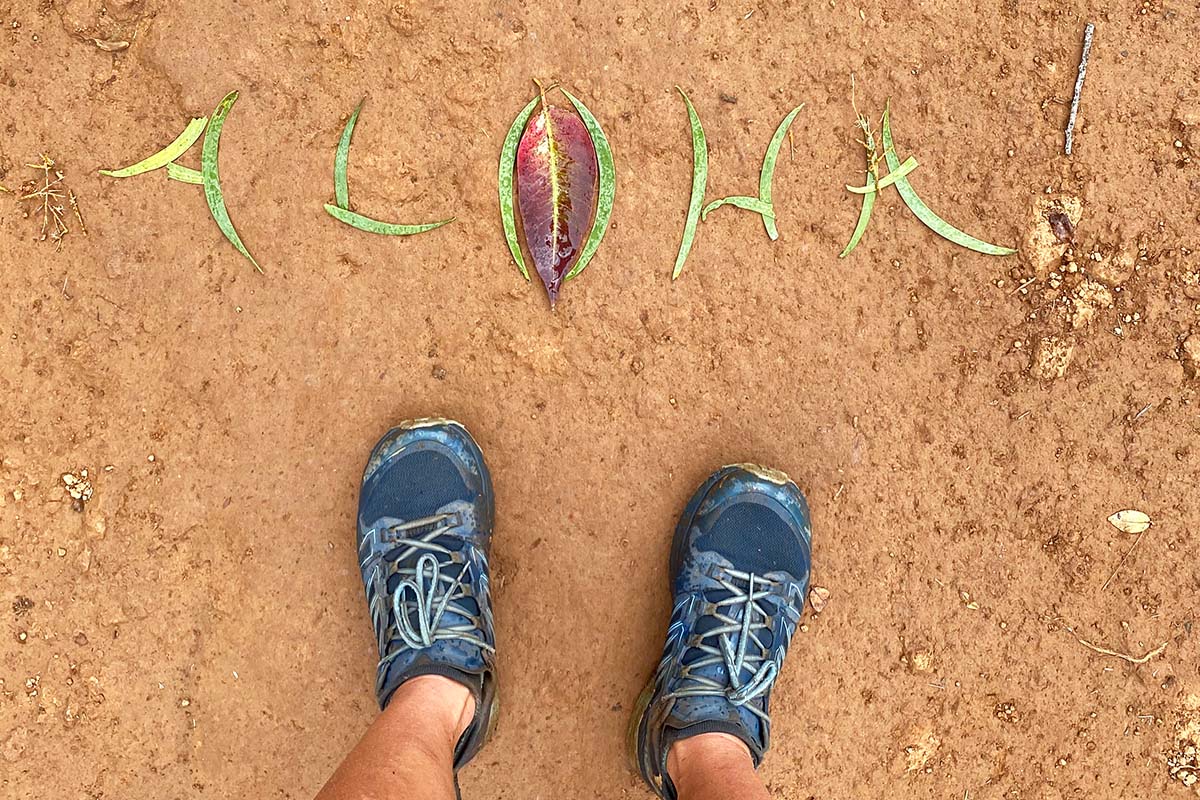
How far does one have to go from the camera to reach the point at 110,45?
6.86 ft

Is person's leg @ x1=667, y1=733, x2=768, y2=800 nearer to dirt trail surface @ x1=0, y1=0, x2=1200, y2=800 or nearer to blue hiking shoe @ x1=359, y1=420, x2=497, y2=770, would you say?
dirt trail surface @ x1=0, y1=0, x2=1200, y2=800

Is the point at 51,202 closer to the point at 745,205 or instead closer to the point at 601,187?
the point at 601,187

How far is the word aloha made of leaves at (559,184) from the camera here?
2096 mm

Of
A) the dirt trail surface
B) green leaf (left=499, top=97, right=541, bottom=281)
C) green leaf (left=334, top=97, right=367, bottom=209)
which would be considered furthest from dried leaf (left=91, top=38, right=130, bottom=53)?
green leaf (left=499, top=97, right=541, bottom=281)

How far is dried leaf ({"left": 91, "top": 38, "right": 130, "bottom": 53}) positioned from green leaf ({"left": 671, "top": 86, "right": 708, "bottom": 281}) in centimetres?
148

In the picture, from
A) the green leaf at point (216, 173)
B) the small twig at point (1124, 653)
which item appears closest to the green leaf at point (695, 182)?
the green leaf at point (216, 173)

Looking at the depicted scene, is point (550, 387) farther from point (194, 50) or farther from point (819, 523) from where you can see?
point (194, 50)

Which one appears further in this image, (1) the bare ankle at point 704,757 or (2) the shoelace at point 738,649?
(2) the shoelace at point 738,649

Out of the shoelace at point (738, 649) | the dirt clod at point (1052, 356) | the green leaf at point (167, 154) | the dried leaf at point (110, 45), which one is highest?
the dried leaf at point (110, 45)

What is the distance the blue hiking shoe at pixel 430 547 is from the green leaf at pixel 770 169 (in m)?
Answer: 0.99

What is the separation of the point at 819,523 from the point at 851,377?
41 cm

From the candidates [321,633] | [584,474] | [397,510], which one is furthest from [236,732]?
[584,474]

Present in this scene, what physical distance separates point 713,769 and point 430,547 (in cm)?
90

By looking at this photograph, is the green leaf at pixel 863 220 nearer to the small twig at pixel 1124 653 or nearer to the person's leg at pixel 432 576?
the person's leg at pixel 432 576
